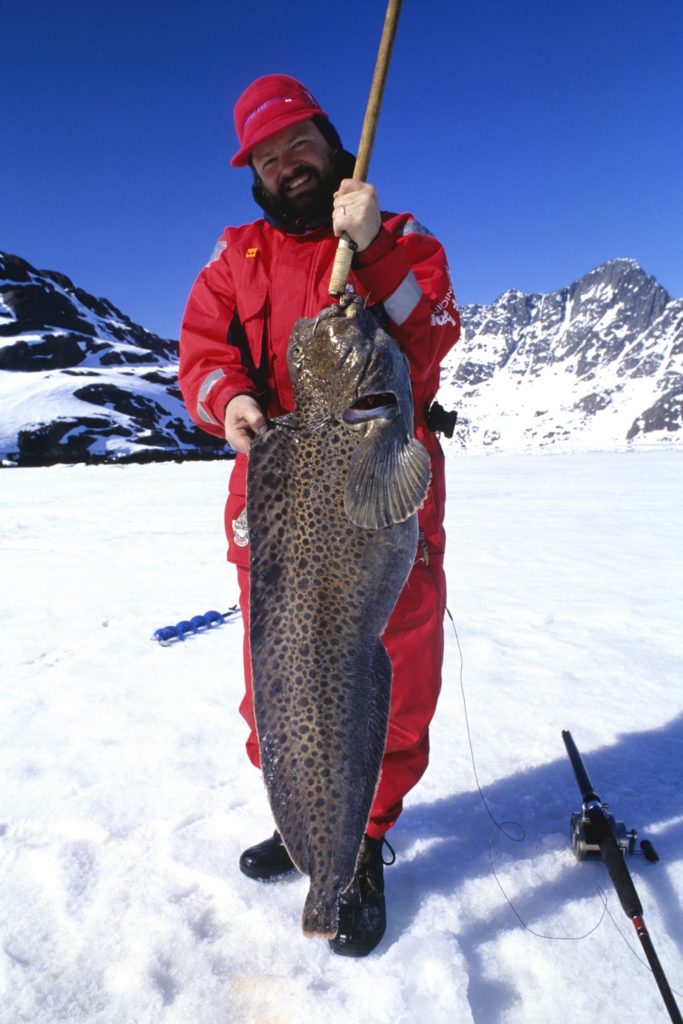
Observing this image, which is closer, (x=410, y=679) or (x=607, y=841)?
(x=607, y=841)

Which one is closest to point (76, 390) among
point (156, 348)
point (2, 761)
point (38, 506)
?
point (156, 348)

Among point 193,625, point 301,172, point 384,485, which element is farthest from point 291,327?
point 193,625

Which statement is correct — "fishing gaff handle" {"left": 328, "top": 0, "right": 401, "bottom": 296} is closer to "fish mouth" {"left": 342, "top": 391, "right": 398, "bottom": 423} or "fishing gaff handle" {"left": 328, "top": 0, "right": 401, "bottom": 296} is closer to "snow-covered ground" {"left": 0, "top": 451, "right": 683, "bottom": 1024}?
"fish mouth" {"left": 342, "top": 391, "right": 398, "bottom": 423}

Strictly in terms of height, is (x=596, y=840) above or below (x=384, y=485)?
below

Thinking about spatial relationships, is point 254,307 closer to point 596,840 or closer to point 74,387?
point 596,840

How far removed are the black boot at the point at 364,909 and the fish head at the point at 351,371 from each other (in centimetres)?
159

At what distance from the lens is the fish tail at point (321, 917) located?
5.77ft

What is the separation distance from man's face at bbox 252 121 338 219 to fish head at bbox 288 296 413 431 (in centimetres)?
82

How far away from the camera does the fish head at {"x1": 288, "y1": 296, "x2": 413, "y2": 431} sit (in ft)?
6.68

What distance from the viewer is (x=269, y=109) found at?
8.04 ft

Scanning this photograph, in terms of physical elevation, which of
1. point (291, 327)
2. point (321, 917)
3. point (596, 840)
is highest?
point (291, 327)

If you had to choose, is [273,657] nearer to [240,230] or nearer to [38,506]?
[240,230]

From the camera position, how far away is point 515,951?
227 centimetres

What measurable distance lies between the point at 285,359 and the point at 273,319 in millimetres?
184
